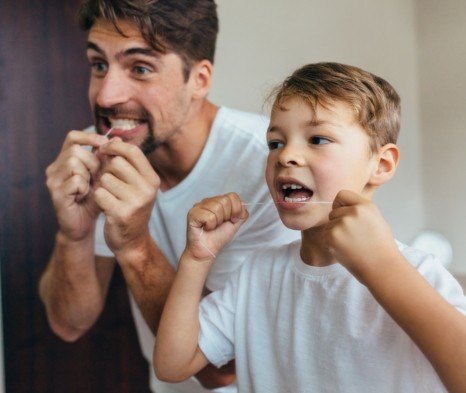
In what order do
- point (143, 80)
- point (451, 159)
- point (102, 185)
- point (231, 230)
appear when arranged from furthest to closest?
point (451, 159) < point (143, 80) < point (102, 185) < point (231, 230)

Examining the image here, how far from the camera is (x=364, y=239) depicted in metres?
0.53

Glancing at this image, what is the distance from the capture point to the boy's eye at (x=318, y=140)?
2.02 ft

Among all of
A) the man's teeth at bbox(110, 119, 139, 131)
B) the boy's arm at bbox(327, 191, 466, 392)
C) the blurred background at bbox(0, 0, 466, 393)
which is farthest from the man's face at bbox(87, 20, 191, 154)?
the boy's arm at bbox(327, 191, 466, 392)

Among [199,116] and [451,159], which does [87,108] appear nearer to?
[199,116]

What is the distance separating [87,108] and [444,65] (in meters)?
0.76

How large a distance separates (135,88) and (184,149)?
0.14 metres

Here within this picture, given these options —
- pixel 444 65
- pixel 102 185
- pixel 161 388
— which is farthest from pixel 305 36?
pixel 161 388

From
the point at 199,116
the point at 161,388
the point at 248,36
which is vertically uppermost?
the point at 248,36

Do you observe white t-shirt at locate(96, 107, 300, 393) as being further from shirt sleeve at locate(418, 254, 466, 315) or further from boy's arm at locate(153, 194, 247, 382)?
shirt sleeve at locate(418, 254, 466, 315)

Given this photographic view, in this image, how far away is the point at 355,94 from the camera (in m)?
0.63

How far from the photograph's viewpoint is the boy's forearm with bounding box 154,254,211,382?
0.68m

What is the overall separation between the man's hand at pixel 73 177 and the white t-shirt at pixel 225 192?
101mm

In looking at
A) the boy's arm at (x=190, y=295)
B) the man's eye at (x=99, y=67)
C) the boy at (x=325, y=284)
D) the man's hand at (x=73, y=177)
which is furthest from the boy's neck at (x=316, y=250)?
the man's eye at (x=99, y=67)

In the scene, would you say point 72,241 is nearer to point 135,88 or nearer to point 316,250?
point 135,88
